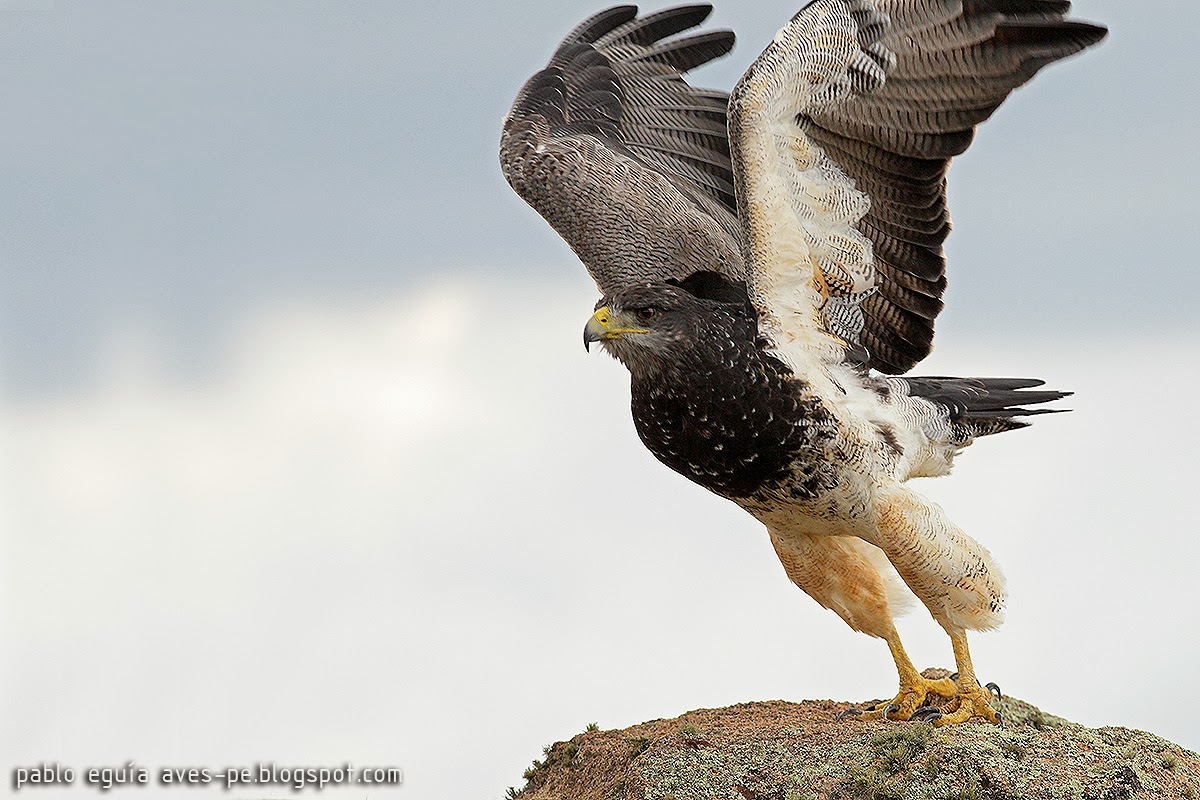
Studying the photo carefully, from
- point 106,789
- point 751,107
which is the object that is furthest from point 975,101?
point 106,789

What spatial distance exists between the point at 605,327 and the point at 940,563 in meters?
2.41

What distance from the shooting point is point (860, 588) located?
8.83 metres

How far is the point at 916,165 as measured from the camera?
8.25 meters

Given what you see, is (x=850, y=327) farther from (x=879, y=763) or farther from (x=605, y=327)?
(x=879, y=763)

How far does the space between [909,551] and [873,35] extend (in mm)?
2998

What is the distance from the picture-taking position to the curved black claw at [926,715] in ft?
27.9

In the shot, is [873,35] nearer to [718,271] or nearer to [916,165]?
[916,165]

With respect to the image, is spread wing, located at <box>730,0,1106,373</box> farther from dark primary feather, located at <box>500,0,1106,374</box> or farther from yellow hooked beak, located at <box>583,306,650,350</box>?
yellow hooked beak, located at <box>583,306,650,350</box>

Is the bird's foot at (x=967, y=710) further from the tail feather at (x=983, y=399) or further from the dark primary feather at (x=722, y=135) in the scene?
the dark primary feather at (x=722, y=135)

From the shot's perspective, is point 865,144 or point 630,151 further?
point 630,151

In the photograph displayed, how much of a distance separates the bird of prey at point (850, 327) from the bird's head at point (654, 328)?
1 centimetres

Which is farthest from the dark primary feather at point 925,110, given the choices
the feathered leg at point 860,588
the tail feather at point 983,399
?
the feathered leg at point 860,588

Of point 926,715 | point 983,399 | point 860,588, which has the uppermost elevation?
point 983,399

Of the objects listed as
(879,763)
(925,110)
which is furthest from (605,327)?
(879,763)
